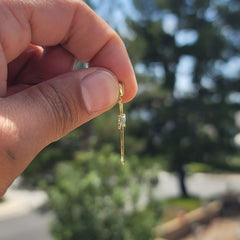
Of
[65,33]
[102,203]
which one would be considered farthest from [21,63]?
[102,203]

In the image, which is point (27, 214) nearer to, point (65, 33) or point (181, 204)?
point (181, 204)

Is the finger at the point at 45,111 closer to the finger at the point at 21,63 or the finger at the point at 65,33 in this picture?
the finger at the point at 65,33

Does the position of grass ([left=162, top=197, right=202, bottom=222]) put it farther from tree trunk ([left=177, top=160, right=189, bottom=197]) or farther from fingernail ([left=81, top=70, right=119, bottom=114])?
fingernail ([left=81, top=70, right=119, bottom=114])

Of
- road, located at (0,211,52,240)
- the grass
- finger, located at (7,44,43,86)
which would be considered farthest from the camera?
the grass

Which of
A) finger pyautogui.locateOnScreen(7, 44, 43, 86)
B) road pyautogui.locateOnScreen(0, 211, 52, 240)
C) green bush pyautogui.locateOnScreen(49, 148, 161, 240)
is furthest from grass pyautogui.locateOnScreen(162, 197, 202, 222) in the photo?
finger pyautogui.locateOnScreen(7, 44, 43, 86)

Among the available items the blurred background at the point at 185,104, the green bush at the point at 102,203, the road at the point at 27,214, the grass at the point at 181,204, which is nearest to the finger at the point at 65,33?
the green bush at the point at 102,203

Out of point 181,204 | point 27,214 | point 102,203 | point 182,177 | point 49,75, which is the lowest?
point 182,177
